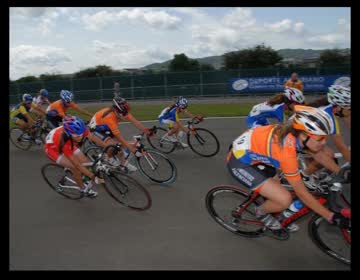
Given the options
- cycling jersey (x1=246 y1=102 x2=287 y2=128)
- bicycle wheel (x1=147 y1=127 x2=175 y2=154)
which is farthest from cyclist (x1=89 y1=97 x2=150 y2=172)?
cycling jersey (x1=246 y1=102 x2=287 y2=128)

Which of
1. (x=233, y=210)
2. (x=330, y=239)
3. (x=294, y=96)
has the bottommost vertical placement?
(x=330, y=239)

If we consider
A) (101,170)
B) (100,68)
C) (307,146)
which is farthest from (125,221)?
(100,68)

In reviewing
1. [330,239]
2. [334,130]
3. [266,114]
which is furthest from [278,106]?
[330,239]

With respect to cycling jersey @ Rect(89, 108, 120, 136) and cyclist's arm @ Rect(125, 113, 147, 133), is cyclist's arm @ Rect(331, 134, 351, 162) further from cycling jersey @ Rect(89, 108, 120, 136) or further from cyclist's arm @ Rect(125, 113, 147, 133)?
cycling jersey @ Rect(89, 108, 120, 136)

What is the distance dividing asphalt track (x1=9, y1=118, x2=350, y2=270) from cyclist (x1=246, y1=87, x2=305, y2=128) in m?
1.31

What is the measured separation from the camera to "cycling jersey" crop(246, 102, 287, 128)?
555 cm

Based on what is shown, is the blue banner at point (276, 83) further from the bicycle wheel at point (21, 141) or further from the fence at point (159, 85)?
the bicycle wheel at point (21, 141)

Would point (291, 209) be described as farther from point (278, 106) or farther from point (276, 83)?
point (276, 83)

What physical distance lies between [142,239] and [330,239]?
2237 mm

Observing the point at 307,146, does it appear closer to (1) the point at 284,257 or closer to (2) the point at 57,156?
(1) the point at 284,257

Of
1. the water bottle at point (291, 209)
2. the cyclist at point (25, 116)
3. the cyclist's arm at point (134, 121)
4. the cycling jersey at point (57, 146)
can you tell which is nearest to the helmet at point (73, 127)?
the cycling jersey at point (57, 146)

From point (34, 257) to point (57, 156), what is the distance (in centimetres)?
171

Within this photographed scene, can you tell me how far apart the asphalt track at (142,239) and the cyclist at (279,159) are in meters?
0.40

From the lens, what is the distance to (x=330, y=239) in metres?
3.59
